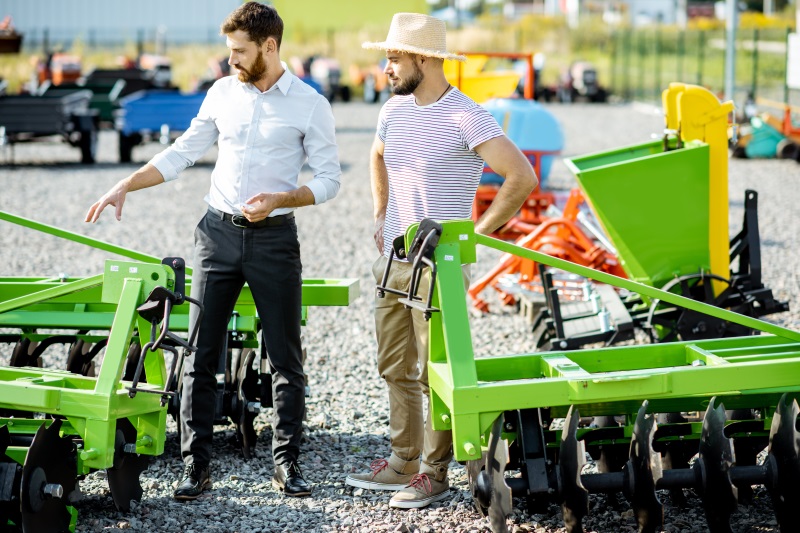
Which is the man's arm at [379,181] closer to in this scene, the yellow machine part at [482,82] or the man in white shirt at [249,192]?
the man in white shirt at [249,192]

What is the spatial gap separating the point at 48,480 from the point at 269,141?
156 centimetres

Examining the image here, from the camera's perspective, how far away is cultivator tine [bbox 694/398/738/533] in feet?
13.3

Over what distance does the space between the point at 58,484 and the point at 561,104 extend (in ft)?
91.7

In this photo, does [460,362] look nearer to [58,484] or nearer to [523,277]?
[58,484]

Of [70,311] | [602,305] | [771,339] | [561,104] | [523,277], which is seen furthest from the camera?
[561,104]

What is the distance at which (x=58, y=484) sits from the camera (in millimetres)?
3947

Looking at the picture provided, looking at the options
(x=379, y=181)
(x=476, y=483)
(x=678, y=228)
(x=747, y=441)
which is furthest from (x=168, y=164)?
(x=678, y=228)

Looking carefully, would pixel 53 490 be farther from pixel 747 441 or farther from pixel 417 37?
pixel 747 441

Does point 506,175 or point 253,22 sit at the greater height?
point 253,22

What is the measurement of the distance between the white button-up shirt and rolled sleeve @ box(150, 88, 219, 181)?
19mm

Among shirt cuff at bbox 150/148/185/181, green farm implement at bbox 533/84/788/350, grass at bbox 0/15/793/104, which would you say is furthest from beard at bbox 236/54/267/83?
grass at bbox 0/15/793/104

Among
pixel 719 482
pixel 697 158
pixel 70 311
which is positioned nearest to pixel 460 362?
pixel 719 482

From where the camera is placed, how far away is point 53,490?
12.8 ft

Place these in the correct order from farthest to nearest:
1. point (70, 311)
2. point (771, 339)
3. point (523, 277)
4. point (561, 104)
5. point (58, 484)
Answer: point (561, 104), point (523, 277), point (70, 311), point (771, 339), point (58, 484)
